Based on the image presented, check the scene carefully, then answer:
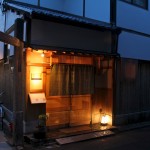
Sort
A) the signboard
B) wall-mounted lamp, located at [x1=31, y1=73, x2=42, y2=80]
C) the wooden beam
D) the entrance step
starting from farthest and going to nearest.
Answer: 1. wall-mounted lamp, located at [x1=31, y1=73, x2=42, y2=80]
2. the signboard
3. the entrance step
4. the wooden beam

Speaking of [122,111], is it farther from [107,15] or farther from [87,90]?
[107,15]

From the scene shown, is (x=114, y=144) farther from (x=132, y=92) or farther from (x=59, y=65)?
(x=59, y=65)

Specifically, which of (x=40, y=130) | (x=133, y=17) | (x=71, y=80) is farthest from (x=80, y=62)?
(x=40, y=130)

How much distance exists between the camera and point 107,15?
40.9 feet

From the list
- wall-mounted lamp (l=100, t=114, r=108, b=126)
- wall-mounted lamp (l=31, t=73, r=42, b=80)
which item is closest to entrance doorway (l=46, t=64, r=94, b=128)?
wall-mounted lamp (l=31, t=73, r=42, b=80)

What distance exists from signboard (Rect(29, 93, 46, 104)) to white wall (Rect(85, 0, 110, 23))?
502 cm

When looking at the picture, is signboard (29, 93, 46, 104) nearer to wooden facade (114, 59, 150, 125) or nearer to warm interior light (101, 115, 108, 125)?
warm interior light (101, 115, 108, 125)

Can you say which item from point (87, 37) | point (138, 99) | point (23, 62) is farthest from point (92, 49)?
point (138, 99)

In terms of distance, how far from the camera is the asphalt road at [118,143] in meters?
9.44

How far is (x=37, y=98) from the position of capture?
10594mm

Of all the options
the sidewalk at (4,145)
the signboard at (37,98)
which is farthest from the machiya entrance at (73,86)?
the sidewalk at (4,145)

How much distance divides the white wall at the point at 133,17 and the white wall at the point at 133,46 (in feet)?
1.52

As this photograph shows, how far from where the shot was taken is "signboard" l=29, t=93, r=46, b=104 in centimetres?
1045

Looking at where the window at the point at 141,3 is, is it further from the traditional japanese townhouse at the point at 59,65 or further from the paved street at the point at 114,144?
the paved street at the point at 114,144
